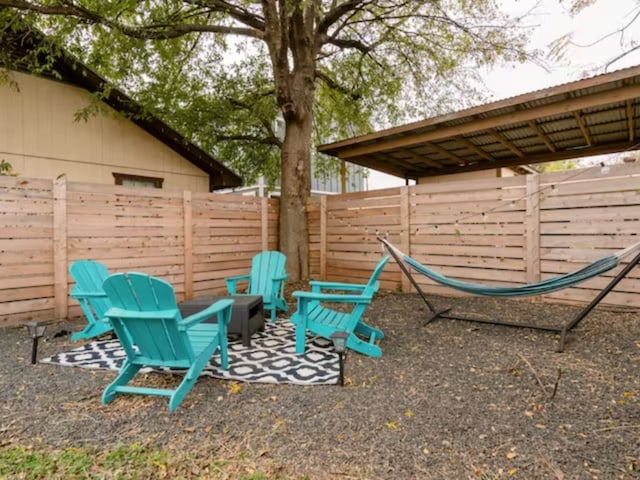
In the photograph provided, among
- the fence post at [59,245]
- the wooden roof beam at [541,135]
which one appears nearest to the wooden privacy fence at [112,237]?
the fence post at [59,245]

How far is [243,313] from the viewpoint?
3682 millimetres

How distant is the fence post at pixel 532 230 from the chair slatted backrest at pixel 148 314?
4.14 m

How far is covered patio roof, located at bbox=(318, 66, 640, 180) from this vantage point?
4398mm

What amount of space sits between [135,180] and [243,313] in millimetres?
5363

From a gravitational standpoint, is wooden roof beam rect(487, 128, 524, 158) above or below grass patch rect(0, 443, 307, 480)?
above

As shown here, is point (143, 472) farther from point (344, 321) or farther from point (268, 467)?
point (344, 321)

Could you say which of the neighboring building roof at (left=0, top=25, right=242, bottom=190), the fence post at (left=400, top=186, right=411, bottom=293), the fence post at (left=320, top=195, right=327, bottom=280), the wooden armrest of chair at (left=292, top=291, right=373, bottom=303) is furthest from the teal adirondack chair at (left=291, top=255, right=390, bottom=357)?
the neighboring building roof at (left=0, top=25, right=242, bottom=190)

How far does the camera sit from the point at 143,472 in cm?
177

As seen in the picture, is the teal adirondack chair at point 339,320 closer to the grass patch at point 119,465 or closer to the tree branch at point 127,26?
the grass patch at point 119,465

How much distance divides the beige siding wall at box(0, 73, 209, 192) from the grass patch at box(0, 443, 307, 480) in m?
5.97

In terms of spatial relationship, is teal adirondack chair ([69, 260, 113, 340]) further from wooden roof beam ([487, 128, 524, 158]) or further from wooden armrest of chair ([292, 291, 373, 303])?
wooden roof beam ([487, 128, 524, 158])

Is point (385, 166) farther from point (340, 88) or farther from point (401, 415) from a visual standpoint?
point (401, 415)

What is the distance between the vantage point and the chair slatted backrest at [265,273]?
4.86m

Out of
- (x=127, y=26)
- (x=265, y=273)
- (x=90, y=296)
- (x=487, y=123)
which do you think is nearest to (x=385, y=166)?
(x=487, y=123)
